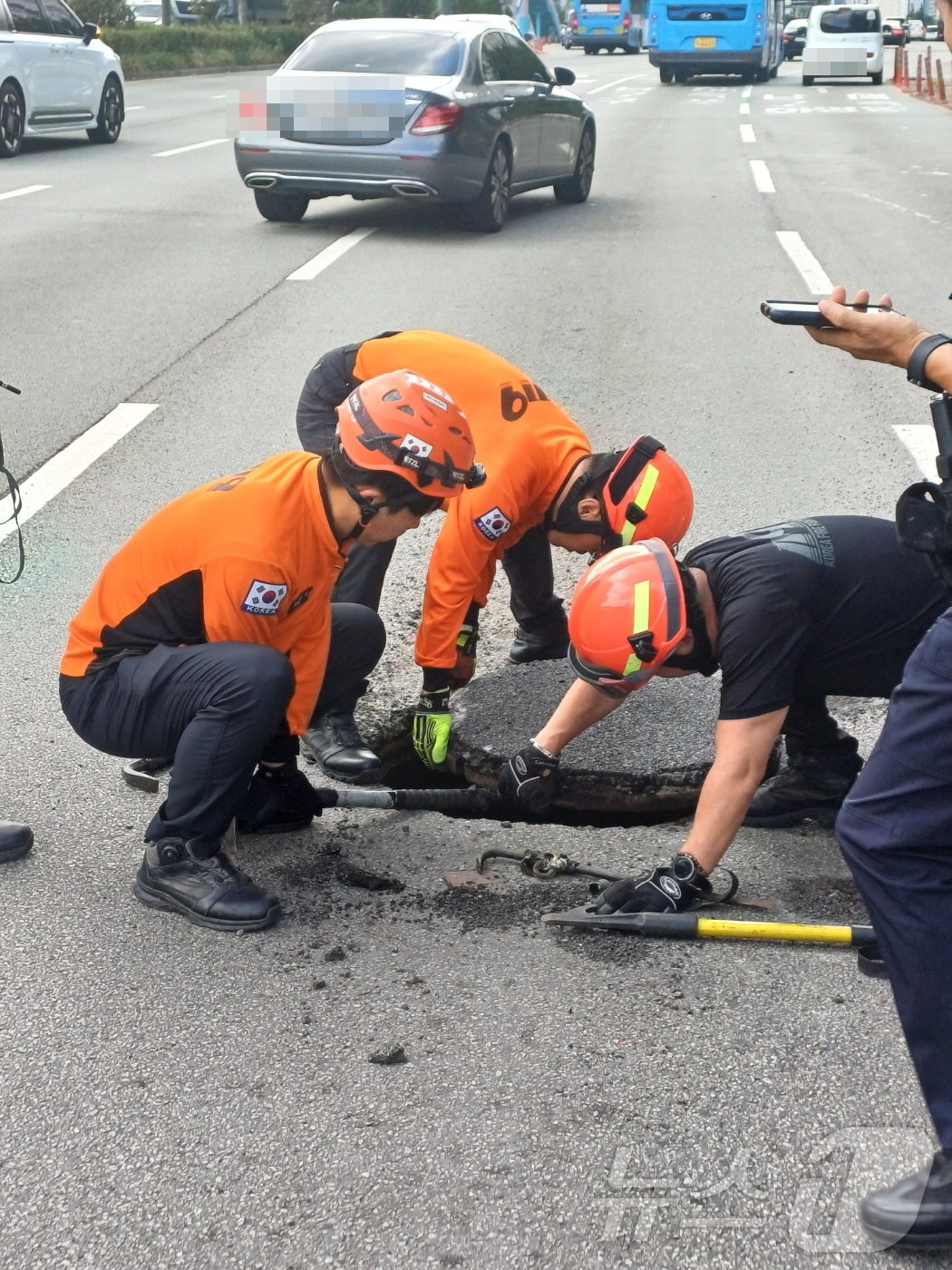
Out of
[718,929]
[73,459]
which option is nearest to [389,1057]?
[718,929]

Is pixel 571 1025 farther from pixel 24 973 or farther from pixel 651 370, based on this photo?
pixel 651 370

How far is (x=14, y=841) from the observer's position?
360 centimetres

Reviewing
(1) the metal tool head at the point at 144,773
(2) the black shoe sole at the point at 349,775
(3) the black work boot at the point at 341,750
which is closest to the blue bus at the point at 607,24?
(3) the black work boot at the point at 341,750

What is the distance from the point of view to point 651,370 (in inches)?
327

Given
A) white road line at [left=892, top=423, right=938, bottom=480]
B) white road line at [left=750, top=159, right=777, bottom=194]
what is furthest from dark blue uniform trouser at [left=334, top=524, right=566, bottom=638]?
white road line at [left=750, top=159, right=777, bottom=194]

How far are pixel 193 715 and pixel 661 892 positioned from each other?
1176 millimetres

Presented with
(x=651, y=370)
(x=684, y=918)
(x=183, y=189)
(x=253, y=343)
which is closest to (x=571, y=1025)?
(x=684, y=918)

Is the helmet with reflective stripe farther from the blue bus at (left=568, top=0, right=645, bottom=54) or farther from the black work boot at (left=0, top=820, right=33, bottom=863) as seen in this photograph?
the blue bus at (left=568, top=0, right=645, bottom=54)

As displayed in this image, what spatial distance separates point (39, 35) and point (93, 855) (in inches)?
612

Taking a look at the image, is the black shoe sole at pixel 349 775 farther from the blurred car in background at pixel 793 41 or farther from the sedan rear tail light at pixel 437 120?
the blurred car in background at pixel 793 41

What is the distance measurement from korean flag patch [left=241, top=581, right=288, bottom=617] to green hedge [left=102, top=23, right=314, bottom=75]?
113 feet

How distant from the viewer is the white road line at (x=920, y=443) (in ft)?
21.5

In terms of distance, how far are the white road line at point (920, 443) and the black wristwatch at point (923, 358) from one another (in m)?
3.92

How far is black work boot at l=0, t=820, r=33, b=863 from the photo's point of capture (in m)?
3.59
